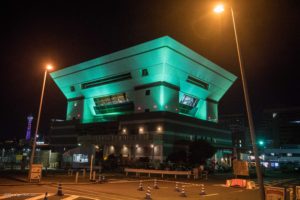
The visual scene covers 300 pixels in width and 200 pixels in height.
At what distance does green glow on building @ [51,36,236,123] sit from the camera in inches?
2756

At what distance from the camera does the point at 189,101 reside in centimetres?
8225

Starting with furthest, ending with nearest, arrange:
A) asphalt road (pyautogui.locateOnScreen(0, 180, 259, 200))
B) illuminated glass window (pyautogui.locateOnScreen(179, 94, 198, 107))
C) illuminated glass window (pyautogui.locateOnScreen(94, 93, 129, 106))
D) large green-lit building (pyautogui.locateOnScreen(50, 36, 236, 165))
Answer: illuminated glass window (pyautogui.locateOnScreen(94, 93, 129, 106)) < illuminated glass window (pyautogui.locateOnScreen(179, 94, 198, 107)) < large green-lit building (pyautogui.locateOnScreen(50, 36, 236, 165)) < asphalt road (pyautogui.locateOnScreen(0, 180, 259, 200))

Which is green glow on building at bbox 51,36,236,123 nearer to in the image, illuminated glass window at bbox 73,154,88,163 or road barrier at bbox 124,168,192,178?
illuminated glass window at bbox 73,154,88,163

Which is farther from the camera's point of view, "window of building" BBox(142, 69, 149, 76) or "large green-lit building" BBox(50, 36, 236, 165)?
"window of building" BBox(142, 69, 149, 76)

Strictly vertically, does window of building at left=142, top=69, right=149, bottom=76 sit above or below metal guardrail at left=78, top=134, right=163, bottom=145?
above

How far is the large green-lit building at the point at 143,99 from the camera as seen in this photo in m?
65.4

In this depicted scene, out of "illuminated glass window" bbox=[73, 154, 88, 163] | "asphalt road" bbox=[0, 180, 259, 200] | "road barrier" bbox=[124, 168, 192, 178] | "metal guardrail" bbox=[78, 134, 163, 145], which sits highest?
"metal guardrail" bbox=[78, 134, 163, 145]

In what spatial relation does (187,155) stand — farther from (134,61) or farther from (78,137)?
(78,137)

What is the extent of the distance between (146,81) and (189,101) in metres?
15.2

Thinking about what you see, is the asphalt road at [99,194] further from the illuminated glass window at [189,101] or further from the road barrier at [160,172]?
the illuminated glass window at [189,101]

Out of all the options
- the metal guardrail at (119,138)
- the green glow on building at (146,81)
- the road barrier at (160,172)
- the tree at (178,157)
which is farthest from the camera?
the green glow on building at (146,81)

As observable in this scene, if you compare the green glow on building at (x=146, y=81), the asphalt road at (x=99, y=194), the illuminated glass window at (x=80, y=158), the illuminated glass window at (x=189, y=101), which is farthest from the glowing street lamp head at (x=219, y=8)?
the illuminated glass window at (x=189, y=101)

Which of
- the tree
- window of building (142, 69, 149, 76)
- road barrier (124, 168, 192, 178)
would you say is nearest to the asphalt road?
road barrier (124, 168, 192, 178)

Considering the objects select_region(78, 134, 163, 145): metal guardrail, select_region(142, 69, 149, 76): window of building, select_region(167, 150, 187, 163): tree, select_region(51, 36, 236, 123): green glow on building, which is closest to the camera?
select_region(167, 150, 187, 163): tree
